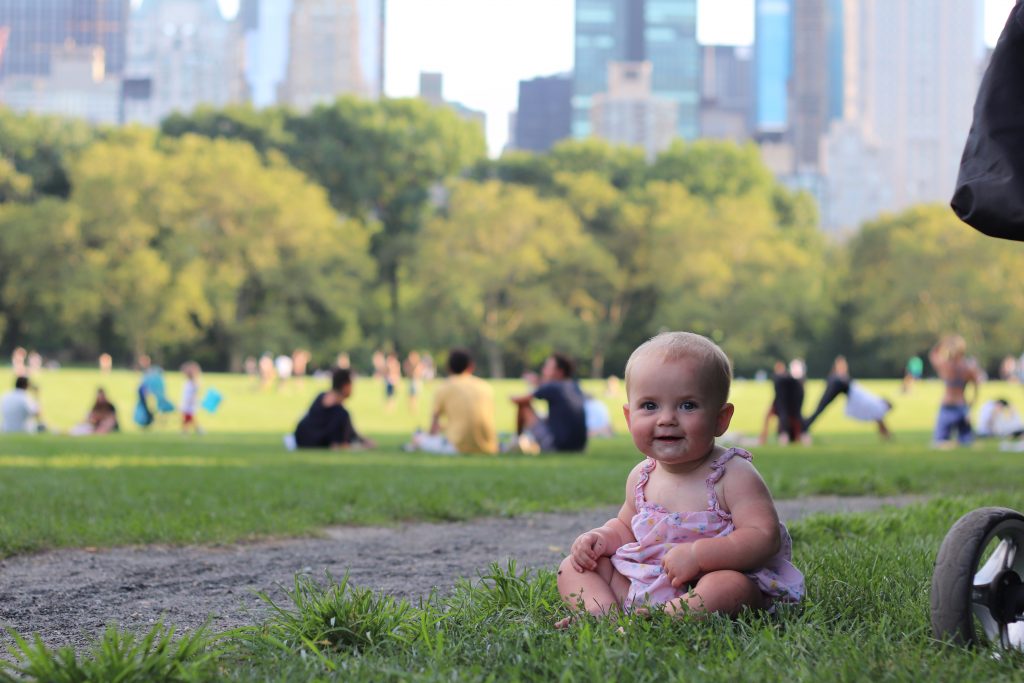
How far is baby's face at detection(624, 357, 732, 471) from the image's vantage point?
349cm

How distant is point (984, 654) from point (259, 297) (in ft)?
188

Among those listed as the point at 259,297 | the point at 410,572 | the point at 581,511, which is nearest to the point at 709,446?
the point at 410,572

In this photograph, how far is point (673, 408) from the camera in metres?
3.51

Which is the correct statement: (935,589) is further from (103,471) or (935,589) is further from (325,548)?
(103,471)

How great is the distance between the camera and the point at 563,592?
12.2 ft

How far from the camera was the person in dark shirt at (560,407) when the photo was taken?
14.2m

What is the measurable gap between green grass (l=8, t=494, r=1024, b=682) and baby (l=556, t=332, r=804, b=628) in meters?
0.10

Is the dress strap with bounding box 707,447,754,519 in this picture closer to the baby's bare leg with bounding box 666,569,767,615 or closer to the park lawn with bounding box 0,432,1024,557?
the baby's bare leg with bounding box 666,569,767,615

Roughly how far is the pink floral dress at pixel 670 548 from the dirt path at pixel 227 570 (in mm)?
1073

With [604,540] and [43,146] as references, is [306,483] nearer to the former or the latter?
[604,540]

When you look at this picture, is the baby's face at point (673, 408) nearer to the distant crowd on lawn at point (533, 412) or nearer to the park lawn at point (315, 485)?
the park lawn at point (315, 485)

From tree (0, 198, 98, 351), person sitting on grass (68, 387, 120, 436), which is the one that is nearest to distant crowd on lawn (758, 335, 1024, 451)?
person sitting on grass (68, 387, 120, 436)

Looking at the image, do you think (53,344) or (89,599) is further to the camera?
(53,344)

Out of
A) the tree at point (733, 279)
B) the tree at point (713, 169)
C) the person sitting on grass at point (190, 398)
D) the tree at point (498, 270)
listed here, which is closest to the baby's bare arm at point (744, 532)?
the person sitting on grass at point (190, 398)
